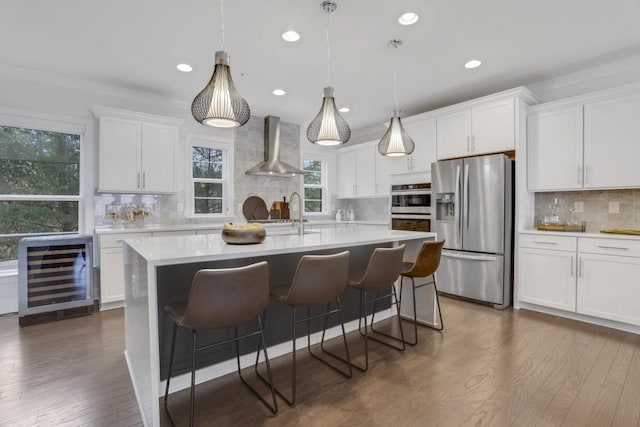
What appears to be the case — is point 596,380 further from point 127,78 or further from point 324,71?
point 127,78

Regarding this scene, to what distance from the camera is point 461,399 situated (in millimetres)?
1955

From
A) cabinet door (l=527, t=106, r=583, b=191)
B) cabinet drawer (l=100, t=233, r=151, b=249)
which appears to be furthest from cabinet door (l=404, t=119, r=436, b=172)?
cabinet drawer (l=100, t=233, r=151, b=249)

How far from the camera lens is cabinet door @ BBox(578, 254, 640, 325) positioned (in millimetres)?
2979

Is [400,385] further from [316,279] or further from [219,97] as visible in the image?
[219,97]

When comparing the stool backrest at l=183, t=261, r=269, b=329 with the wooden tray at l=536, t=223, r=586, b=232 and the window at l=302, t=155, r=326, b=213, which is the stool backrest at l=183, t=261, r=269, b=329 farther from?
the window at l=302, t=155, r=326, b=213

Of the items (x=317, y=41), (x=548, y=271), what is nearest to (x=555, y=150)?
(x=548, y=271)

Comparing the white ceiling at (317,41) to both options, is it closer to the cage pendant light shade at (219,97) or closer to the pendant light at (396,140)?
the pendant light at (396,140)

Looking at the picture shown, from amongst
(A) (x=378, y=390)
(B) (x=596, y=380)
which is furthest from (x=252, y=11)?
(B) (x=596, y=380)

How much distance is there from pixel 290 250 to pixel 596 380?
7.35ft

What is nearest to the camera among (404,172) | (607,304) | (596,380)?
(596,380)

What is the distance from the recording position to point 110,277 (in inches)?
145

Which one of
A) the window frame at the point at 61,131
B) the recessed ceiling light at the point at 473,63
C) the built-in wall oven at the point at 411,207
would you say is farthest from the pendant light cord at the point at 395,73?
the window frame at the point at 61,131

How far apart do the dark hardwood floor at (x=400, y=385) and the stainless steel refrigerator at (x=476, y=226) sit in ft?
2.80

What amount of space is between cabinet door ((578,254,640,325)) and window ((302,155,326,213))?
4228mm
